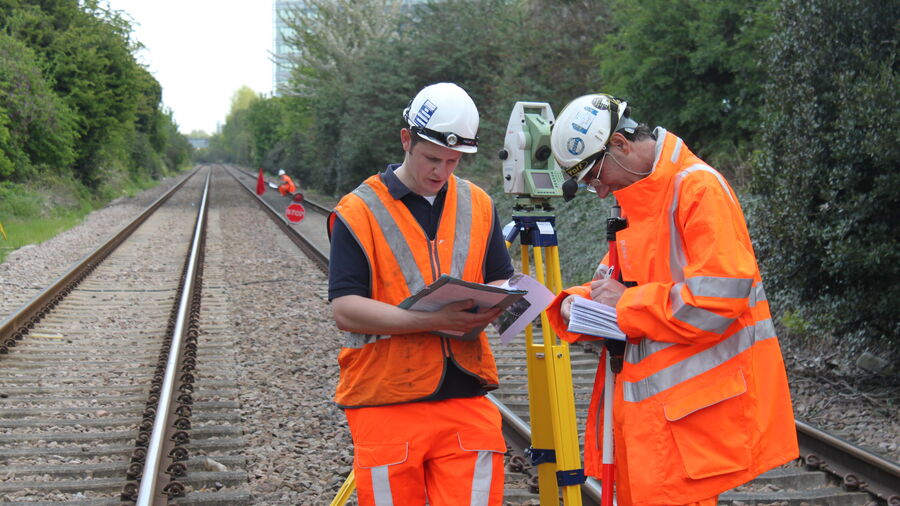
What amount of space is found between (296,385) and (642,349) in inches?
193

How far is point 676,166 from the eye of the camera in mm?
2641

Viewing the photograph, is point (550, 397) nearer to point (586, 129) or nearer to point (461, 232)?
point (461, 232)

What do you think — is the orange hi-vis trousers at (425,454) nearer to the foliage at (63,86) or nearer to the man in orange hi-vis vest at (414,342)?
the man in orange hi-vis vest at (414,342)

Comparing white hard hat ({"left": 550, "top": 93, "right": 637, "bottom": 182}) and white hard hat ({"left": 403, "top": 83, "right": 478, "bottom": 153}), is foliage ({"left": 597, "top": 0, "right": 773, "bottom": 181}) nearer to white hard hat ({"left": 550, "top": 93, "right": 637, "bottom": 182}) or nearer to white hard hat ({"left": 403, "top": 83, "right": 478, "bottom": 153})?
white hard hat ({"left": 550, "top": 93, "right": 637, "bottom": 182})

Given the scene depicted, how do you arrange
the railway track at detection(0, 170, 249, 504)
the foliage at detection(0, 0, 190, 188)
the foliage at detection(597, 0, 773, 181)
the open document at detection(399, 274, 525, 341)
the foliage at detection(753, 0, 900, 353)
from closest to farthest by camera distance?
the open document at detection(399, 274, 525, 341) → the railway track at detection(0, 170, 249, 504) → the foliage at detection(753, 0, 900, 353) → the foliage at detection(597, 0, 773, 181) → the foliage at detection(0, 0, 190, 188)

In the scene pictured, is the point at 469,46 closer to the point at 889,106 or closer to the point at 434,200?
the point at 889,106

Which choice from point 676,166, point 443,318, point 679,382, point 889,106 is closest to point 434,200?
point 443,318

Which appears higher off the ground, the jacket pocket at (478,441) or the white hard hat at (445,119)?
the white hard hat at (445,119)

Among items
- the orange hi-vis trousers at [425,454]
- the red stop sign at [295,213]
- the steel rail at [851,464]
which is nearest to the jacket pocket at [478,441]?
the orange hi-vis trousers at [425,454]

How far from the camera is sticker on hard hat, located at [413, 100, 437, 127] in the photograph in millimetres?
2777

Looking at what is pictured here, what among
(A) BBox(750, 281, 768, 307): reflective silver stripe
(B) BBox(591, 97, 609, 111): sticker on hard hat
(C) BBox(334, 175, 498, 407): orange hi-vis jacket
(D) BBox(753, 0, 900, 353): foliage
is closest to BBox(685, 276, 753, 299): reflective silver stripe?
(A) BBox(750, 281, 768, 307): reflective silver stripe

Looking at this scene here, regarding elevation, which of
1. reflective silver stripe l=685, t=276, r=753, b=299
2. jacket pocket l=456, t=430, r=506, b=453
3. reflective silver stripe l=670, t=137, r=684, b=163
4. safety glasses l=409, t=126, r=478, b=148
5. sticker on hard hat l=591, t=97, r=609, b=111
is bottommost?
jacket pocket l=456, t=430, r=506, b=453

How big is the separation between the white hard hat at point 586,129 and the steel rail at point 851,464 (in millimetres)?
2766

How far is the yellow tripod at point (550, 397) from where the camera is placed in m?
3.35
